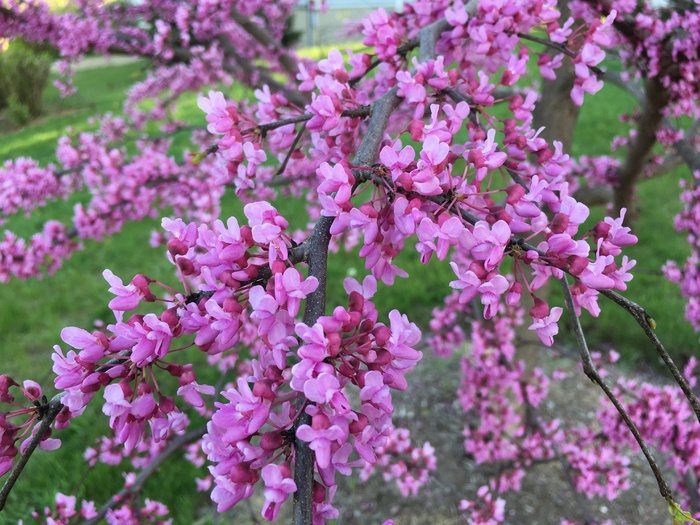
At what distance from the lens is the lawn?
3094mm

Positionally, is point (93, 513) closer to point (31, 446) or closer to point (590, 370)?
point (31, 446)

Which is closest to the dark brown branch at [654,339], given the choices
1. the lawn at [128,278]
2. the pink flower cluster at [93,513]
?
the pink flower cluster at [93,513]

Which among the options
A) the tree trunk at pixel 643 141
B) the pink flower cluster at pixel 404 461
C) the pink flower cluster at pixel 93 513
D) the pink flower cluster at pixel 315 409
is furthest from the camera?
the tree trunk at pixel 643 141

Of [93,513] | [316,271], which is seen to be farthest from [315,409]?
[93,513]

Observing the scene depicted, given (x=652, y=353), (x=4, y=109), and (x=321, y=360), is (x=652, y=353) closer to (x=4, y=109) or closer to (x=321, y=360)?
(x=321, y=360)

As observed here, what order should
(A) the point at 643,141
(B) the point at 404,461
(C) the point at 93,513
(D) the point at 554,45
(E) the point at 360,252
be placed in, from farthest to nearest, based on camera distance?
(A) the point at 643,141
(B) the point at 404,461
(C) the point at 93,513
(D) the point at 554,45
(E) the point at 360,252

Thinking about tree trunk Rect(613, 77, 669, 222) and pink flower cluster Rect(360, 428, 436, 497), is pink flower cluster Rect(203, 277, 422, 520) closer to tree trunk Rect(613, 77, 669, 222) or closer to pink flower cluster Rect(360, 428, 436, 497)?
pink flower cluster Rect(360, 428, 436, 497)

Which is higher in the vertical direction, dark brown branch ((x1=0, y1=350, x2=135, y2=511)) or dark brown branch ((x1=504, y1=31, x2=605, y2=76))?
dark brown branch ((x1=504, y1=31, x2=605, y2=76))

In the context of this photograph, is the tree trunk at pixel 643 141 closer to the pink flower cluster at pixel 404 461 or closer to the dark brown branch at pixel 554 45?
the dark brown branch at pixel 554 45

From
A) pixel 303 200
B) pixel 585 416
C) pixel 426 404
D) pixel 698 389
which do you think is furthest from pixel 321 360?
pixel 303 200

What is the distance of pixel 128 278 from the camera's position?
520 centimetres

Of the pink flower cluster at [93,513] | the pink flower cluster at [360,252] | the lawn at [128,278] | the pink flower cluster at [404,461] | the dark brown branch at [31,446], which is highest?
the pink flower cluster at [360,252]

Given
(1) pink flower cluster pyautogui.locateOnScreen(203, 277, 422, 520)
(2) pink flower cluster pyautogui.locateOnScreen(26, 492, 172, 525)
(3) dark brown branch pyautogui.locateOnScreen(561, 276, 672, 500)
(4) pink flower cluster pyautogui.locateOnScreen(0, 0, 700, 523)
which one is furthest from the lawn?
(1) pink flower cluster pyautogui.locateOnScreen(203, 277, 422, 520)

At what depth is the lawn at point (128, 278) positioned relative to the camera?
122 inches
